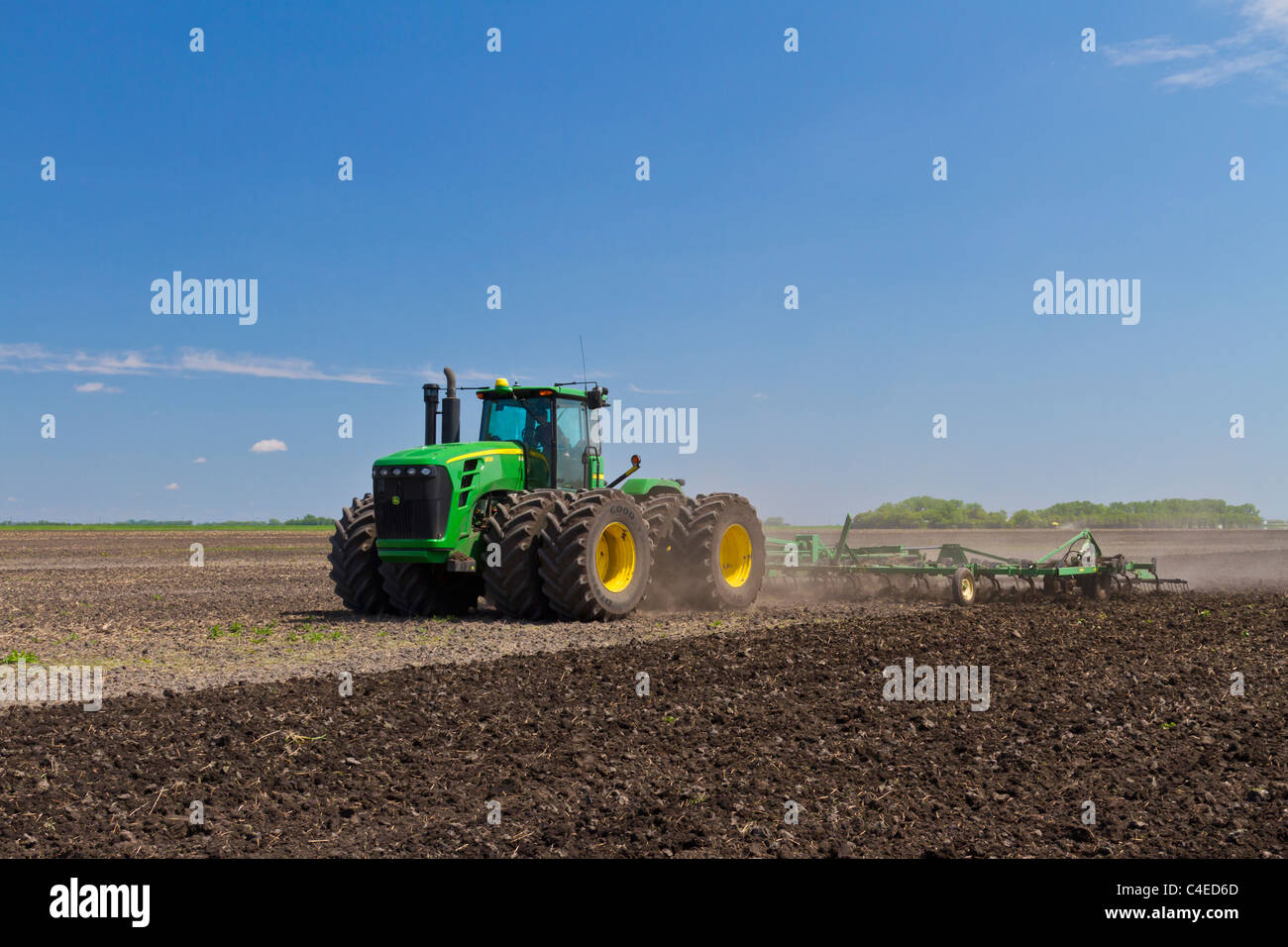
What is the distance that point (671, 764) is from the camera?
6613mm

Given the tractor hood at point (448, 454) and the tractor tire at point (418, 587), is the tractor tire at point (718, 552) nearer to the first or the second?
the tractor hood at point (448, 454)

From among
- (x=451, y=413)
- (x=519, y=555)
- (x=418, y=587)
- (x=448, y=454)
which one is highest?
(x=451, y=413)

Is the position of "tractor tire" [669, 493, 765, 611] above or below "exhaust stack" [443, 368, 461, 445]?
below

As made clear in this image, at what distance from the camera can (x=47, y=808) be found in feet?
18.9

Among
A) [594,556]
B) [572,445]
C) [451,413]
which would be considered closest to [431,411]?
[451,413]

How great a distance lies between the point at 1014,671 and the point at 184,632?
10.2 meters

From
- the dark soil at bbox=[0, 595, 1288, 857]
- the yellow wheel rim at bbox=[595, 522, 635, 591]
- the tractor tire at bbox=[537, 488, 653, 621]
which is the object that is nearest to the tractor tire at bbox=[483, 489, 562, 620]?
the tractor tire at bbox=[537, 488, 653, 621]

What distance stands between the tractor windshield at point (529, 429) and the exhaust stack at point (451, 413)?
0.62 metres

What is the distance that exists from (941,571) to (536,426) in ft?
22.0

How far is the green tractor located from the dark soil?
3216mm

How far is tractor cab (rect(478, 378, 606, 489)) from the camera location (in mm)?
14703

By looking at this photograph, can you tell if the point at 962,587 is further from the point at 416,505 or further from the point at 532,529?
the point at 416,505

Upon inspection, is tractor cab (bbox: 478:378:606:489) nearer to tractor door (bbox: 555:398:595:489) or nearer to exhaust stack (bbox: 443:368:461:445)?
tractor door (bbox: 555:398:595:489)
